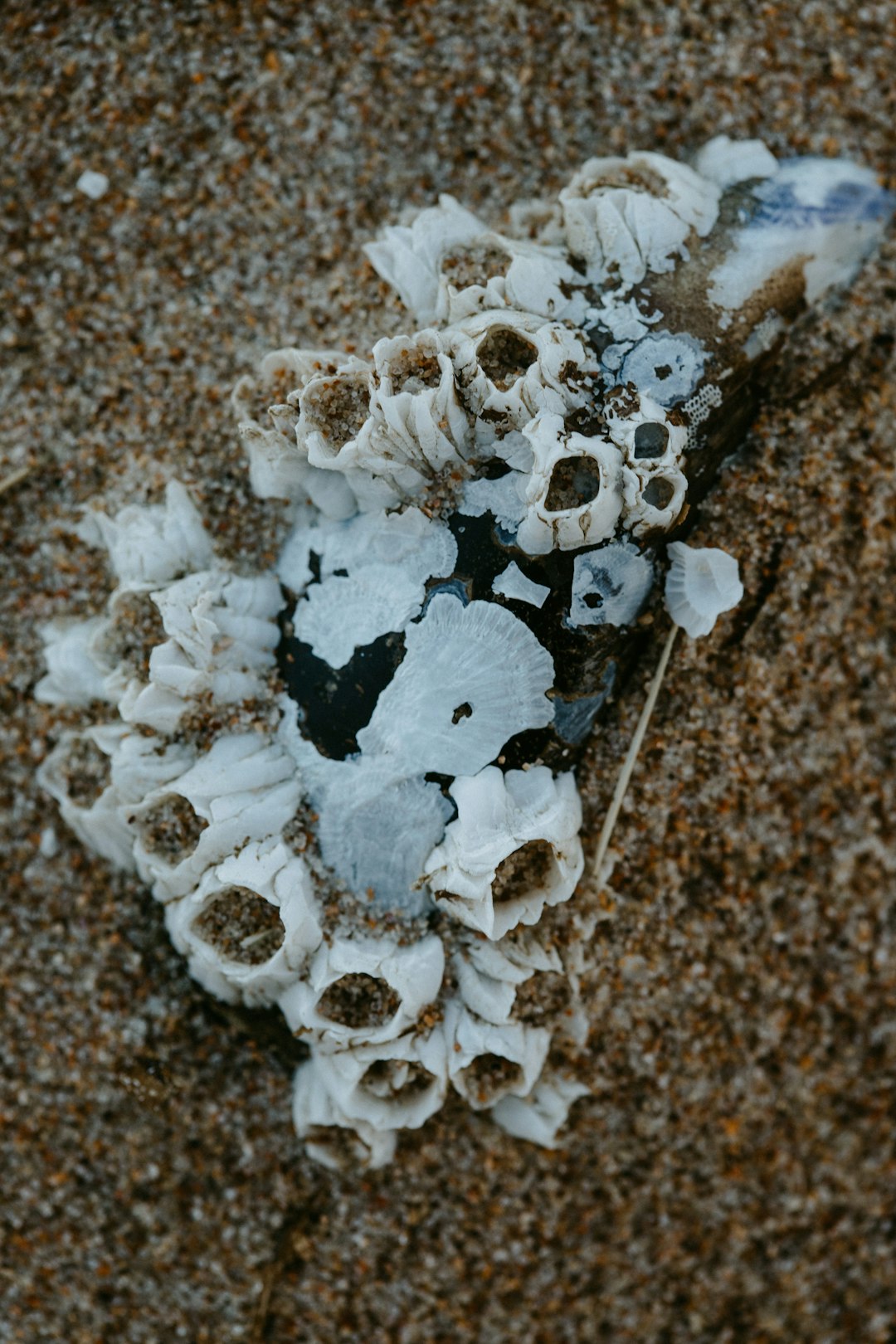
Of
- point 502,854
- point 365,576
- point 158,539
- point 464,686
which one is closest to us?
point 502,854

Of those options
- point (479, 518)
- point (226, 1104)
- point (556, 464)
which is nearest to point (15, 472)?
point (479, 518)

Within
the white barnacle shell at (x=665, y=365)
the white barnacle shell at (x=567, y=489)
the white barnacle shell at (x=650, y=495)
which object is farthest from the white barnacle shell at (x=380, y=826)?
the white barnacle shell at (x=665, y=365)

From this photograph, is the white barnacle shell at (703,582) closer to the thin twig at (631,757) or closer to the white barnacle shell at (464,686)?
the thin twig at (631,757)

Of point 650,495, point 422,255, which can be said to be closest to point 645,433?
Result: point 650,495

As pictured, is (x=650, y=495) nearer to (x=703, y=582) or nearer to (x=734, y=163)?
(x=703, y=582)

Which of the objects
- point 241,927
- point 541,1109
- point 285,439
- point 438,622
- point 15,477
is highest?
point 285,439

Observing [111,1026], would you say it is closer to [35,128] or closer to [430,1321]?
[430,1321]

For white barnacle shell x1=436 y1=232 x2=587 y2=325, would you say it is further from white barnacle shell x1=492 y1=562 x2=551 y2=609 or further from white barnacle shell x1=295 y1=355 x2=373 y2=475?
white barnacle shell x1=492 y1=562 x2=551 y2=609
